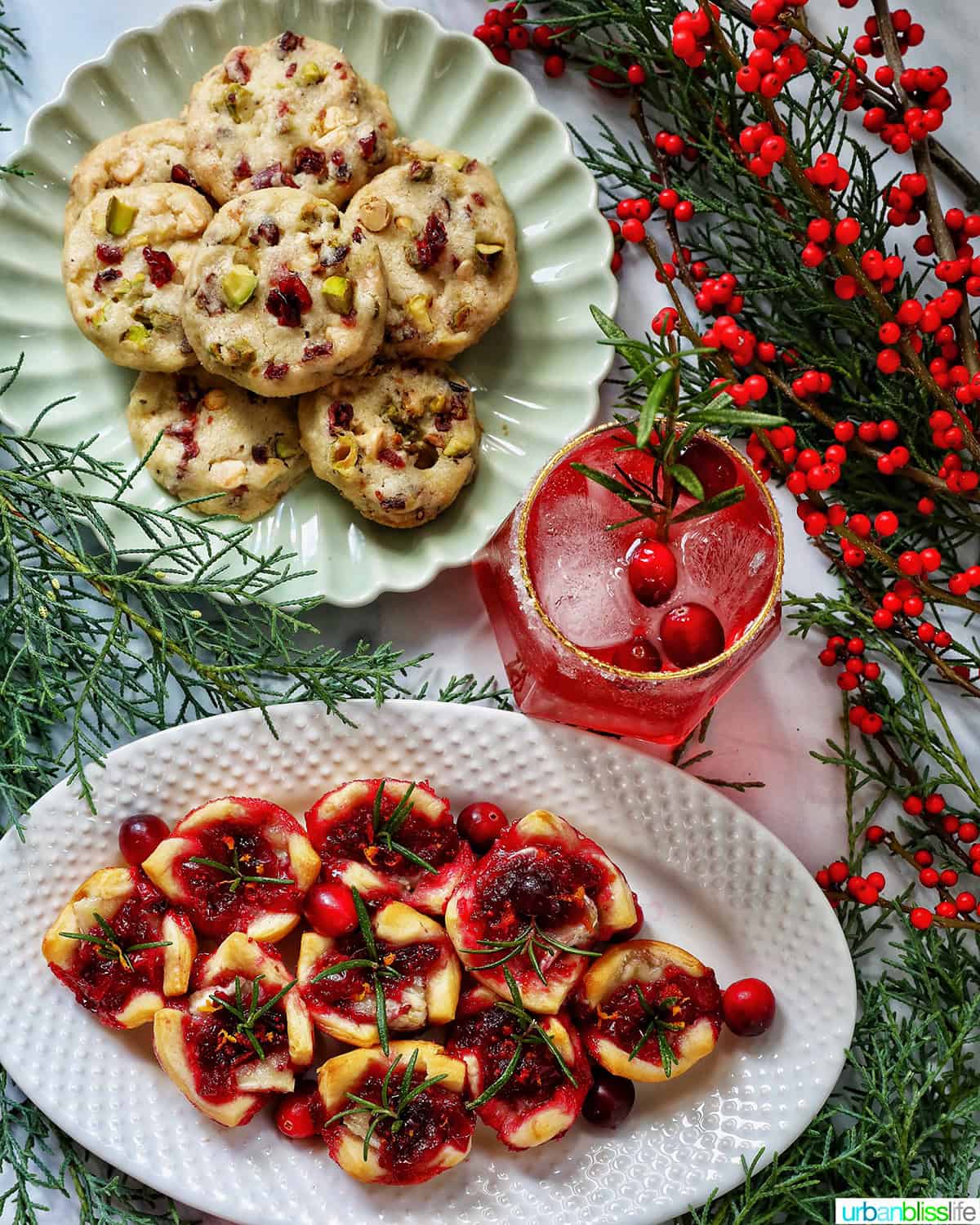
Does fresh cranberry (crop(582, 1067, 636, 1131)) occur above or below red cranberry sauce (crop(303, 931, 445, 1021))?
below

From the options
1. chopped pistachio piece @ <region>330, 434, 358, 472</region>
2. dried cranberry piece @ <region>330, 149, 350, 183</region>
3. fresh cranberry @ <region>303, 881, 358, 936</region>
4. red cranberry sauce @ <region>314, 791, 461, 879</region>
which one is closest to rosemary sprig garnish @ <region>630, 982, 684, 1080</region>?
red cranberry sauce @ <region>314, 791, 461, 879</region>

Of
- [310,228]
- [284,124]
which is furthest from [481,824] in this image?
[284,124]

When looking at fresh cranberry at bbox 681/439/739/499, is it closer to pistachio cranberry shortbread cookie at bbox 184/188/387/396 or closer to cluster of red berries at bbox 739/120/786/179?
cluster of red berries at bbox 739/120/786/179

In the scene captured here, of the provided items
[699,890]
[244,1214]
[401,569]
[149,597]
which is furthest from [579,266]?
[244,1214]

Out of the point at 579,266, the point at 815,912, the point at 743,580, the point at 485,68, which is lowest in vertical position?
the point at 815,912

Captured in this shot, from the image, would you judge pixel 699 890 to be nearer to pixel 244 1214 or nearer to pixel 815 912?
pixel 815 912

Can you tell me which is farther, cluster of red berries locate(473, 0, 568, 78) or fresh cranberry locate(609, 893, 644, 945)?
cluster of red berries locate(473, 0, 568, 78)

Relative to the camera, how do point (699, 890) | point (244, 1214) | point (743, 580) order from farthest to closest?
point (699, 890), point (244, 1214), point (743, 580)
